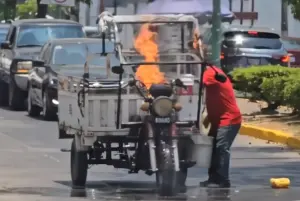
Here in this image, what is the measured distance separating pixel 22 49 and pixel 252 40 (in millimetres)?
6538

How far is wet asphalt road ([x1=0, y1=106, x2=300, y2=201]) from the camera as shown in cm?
1177

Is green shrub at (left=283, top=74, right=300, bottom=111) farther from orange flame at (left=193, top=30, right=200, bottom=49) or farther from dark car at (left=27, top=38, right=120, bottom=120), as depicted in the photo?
orange flame at (left=193, top=30, right=200, bottom=49)

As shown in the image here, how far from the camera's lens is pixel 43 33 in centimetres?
2530

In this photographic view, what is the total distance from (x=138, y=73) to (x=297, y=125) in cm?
715

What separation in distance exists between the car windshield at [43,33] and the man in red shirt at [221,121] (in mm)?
13100

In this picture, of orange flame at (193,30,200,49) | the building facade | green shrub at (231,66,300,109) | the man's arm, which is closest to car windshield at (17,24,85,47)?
green shrub at (231,66,300,109)

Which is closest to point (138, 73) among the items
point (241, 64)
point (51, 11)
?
point (241, 64)

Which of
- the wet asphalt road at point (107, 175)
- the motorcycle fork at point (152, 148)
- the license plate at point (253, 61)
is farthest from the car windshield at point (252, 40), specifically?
the motorcycle fork at point (152, 148)

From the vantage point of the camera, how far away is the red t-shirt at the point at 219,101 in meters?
12.1

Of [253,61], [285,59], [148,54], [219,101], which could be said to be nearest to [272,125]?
[148,54]

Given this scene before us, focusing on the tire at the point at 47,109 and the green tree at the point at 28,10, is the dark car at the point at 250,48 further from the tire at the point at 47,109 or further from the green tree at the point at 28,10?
the green tree at the point at 28,10

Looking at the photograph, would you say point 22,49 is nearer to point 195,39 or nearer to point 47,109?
point 47,109

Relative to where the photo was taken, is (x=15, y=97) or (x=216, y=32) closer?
(x=216, y=32)

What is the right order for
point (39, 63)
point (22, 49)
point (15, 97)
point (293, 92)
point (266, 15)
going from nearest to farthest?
point (293, 92), point (39, 63), point (15, 97), point (22, 49), point (266, 15)
